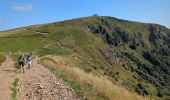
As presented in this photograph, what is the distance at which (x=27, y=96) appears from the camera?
674 inches

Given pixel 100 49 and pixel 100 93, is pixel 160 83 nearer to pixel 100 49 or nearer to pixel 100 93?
Answer: pixel 100 49

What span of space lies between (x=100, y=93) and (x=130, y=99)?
1.75m

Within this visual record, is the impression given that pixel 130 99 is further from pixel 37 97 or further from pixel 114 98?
pixel 37 97

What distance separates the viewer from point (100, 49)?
160m

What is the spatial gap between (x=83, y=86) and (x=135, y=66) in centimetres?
17941

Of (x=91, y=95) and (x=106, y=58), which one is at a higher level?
(x=91, y=95)

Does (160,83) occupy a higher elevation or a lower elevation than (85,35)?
lower

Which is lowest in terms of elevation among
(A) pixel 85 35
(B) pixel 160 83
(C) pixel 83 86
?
(B) pixel 160 83

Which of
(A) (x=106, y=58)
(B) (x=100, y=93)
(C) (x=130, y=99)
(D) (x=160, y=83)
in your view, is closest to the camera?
(C) (x=130, y=99)

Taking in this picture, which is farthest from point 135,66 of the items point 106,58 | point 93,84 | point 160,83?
point 93,84

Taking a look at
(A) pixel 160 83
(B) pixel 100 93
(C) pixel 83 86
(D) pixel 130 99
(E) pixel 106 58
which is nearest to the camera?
(D) pixel 130 99

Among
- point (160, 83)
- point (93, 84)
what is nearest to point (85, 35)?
point (160, 83)

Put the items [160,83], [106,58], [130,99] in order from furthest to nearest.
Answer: [160,83] < [106,58] < [130,99]

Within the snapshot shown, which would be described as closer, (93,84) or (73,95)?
(73,95)
